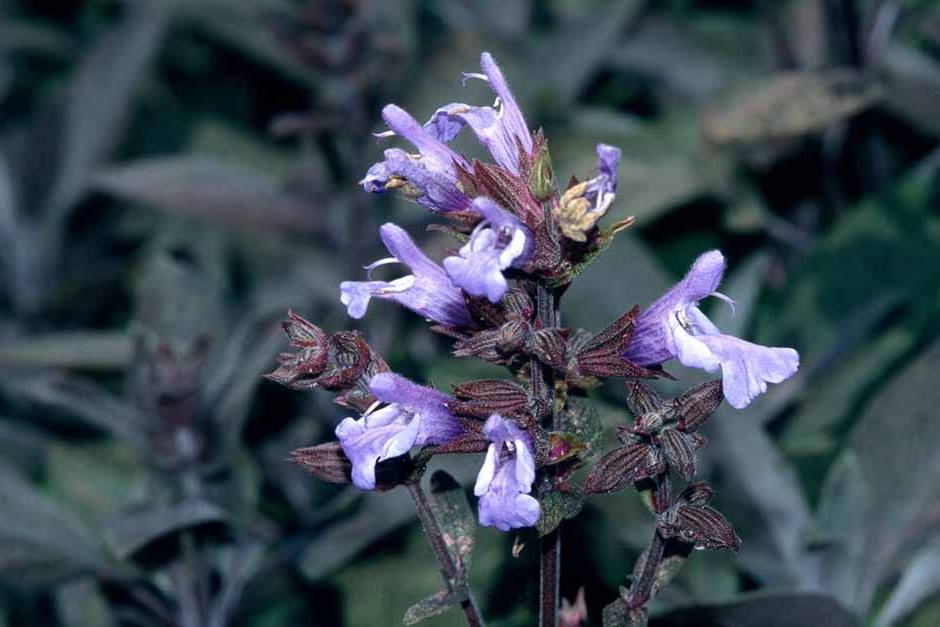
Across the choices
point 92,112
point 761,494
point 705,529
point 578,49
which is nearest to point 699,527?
point 705,529

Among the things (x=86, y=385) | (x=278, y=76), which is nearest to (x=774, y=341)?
(x=86, y=385)

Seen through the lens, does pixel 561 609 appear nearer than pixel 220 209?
Yes

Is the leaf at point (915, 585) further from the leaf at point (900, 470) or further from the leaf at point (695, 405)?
the leaf at point (695, 405)

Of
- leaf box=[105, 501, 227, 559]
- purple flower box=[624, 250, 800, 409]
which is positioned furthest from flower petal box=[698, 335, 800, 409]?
leaf box=[105, 501, 227, 559]

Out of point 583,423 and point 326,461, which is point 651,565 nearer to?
point 583,423

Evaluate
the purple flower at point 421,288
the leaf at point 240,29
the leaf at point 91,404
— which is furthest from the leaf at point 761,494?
the leaf at point 240,29

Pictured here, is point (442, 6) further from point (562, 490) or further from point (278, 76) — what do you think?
point (562, 490)
